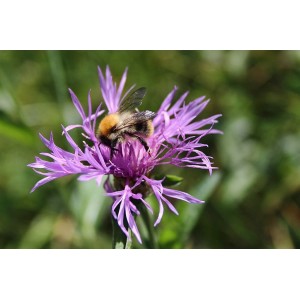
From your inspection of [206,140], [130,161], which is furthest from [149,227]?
[206,140]

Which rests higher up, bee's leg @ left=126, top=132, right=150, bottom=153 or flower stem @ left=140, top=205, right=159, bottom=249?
bee's leg @ left=126, top=132, right=150, bottom=153

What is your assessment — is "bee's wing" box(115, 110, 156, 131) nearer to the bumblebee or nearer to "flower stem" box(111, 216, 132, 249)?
the bumblebee

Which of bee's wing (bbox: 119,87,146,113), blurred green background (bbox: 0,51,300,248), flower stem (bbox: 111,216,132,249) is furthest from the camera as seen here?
blurred green background (bbox: 0,51,300,248)

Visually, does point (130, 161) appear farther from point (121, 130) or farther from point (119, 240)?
point (119, 240)

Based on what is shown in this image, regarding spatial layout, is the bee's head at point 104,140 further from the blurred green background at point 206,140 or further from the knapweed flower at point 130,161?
the blurred green background at point 206,140

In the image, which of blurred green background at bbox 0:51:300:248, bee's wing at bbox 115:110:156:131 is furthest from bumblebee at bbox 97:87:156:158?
blurred green background at bbox 0:51:300:248
